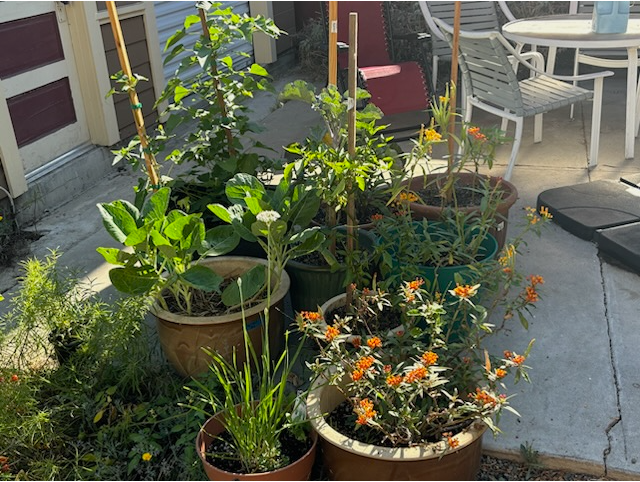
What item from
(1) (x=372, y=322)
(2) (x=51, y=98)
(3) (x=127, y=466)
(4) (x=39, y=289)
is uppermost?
(2) (x=51, y=98)

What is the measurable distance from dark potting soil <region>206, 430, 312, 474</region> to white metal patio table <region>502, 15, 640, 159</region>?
2.93 metres

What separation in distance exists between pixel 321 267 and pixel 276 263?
21cm

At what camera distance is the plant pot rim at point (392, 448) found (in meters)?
1.87

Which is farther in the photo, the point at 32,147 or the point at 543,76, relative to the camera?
the point at 543,76

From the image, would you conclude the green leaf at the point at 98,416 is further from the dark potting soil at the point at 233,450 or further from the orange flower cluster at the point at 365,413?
the orange flower cluster at the point at 365,413

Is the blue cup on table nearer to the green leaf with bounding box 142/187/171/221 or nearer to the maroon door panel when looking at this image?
the green leaf with bounding box 142/187/171/221

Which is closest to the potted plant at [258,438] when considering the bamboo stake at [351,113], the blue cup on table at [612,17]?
the bamboo stake at [351,113]

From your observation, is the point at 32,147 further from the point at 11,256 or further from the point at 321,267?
the point at 321,267

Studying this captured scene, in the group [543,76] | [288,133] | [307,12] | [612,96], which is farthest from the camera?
[307,12]

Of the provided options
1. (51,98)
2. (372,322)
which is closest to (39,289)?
(372,322)

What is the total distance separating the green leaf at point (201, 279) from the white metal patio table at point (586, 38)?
267 centimetres


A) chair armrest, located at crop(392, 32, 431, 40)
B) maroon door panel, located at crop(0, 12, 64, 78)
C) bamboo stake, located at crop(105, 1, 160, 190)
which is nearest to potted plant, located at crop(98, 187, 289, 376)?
bamboo stake, located at crop(105, 1, 160, 190)

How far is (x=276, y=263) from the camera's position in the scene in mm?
2529

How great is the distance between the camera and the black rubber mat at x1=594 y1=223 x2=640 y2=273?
3.12 m
